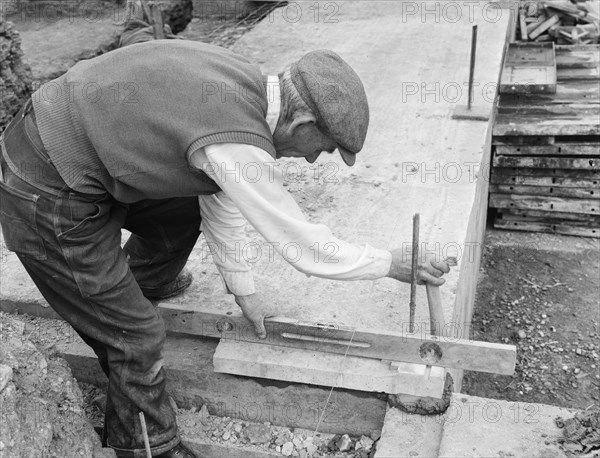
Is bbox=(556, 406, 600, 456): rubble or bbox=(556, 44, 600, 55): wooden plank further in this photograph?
bbox=(556, 44, 600, 55): wooden plank

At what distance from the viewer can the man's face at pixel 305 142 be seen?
231 centimetres

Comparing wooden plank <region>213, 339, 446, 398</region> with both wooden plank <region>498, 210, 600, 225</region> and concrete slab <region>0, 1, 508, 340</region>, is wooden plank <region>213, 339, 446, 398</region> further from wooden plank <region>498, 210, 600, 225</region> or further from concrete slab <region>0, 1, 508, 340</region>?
wooden plank <region>498, 210, 600, 225</region>

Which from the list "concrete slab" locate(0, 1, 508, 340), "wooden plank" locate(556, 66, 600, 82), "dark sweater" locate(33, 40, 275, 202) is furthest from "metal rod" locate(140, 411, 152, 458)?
"wooden plank" locate(556, 66, 600, 82)

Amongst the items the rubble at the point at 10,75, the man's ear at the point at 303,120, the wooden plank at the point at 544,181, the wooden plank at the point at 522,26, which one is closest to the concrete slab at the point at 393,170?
the wooden plank at the point at 544,181

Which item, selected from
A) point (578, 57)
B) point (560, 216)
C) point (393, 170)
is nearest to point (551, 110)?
point (560, 216)

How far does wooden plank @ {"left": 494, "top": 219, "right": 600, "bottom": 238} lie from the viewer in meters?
5.66

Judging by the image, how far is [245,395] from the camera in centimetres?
312

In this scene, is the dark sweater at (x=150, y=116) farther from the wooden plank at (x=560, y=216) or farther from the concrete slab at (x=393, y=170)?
the wooden plank at (x=560, y=216)

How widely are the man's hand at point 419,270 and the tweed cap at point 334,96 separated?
462 millimetres

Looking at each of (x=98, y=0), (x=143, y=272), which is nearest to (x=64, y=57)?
(x=98, y=0)

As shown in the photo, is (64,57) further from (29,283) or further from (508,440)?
(508,440)

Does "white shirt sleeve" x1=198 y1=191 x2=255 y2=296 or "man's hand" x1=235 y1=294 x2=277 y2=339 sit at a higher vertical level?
"white shirt sleeve" x1=198 y1=191 x2=255 y2=296

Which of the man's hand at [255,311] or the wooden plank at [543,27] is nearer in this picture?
the man's hand at [255,311]

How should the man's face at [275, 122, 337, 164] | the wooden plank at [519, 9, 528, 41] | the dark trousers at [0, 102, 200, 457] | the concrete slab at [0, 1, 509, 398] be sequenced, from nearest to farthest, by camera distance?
the man's face at [275, 122, 337, 164] < the dark trousers at [0, 102, 200, 457] < the concrete slab at [0, 1, 509, 398] < the wooden plank at [519, 9, 528, 41]
